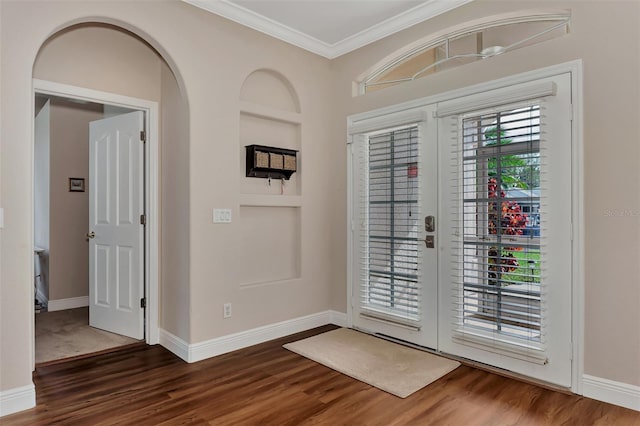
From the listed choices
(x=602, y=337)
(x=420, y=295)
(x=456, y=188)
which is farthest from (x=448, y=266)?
(x=602, y=337)

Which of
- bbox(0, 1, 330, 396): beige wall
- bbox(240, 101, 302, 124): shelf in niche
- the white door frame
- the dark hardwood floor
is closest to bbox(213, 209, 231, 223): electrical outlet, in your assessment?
bbox(0, 1, 330, 396): beige wall

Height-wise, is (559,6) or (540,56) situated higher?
(559,6)

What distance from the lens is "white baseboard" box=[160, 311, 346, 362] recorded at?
3.21 metres

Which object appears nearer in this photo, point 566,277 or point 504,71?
point 566,277

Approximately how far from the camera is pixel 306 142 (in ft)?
13.2

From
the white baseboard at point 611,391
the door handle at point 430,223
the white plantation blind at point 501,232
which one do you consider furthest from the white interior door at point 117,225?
the white baseboard at point 611,391

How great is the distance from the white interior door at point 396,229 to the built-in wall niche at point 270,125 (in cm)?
61

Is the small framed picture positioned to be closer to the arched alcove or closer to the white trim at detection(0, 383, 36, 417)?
the arched alcove

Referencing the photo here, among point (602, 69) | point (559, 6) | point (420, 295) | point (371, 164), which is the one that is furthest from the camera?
point (371, 164)

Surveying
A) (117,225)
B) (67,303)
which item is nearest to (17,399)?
(117,225)

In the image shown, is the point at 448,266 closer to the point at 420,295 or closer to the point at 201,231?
the point at 420,295

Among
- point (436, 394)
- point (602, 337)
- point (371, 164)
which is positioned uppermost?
point (371, 164)

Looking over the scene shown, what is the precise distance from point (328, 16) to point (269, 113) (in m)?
0.98

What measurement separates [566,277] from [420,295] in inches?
43.9
